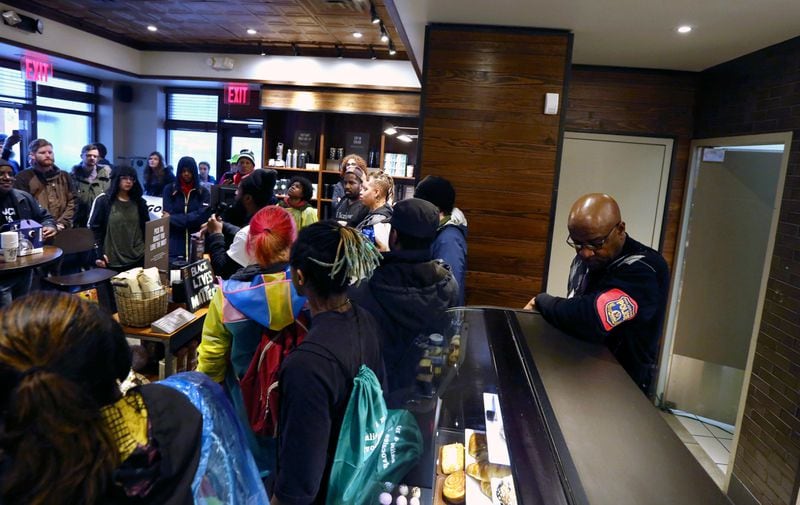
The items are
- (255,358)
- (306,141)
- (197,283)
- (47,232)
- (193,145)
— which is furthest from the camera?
(193,145)

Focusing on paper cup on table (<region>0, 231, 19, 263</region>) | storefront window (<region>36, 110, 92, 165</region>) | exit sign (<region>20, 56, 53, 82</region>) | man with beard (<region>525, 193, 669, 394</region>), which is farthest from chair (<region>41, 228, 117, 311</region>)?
storefront window (<region>36, 110, 92, 165</region>)

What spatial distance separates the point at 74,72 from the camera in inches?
289

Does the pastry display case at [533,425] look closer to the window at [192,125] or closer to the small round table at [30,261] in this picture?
the small round table at [30,261]

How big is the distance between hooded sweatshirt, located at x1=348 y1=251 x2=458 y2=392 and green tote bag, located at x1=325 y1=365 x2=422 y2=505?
36 centimetres

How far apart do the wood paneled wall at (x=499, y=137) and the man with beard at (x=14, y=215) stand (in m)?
2.85

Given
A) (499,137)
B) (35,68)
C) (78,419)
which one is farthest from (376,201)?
(35,68)

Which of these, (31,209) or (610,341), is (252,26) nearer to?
(31,209)

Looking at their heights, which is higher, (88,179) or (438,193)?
(438,193)

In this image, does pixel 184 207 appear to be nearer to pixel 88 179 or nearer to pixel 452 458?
pixel 88 179

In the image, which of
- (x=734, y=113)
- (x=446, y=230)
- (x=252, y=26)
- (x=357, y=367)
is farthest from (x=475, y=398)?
(x=252, y=26)

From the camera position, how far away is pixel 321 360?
1153mm

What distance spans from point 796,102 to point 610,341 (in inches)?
87.0

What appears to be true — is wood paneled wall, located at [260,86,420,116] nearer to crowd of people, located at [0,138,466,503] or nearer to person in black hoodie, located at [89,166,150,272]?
person in black hoodie, located at [89,166,150,272]

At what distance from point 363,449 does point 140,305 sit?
1890 mm
